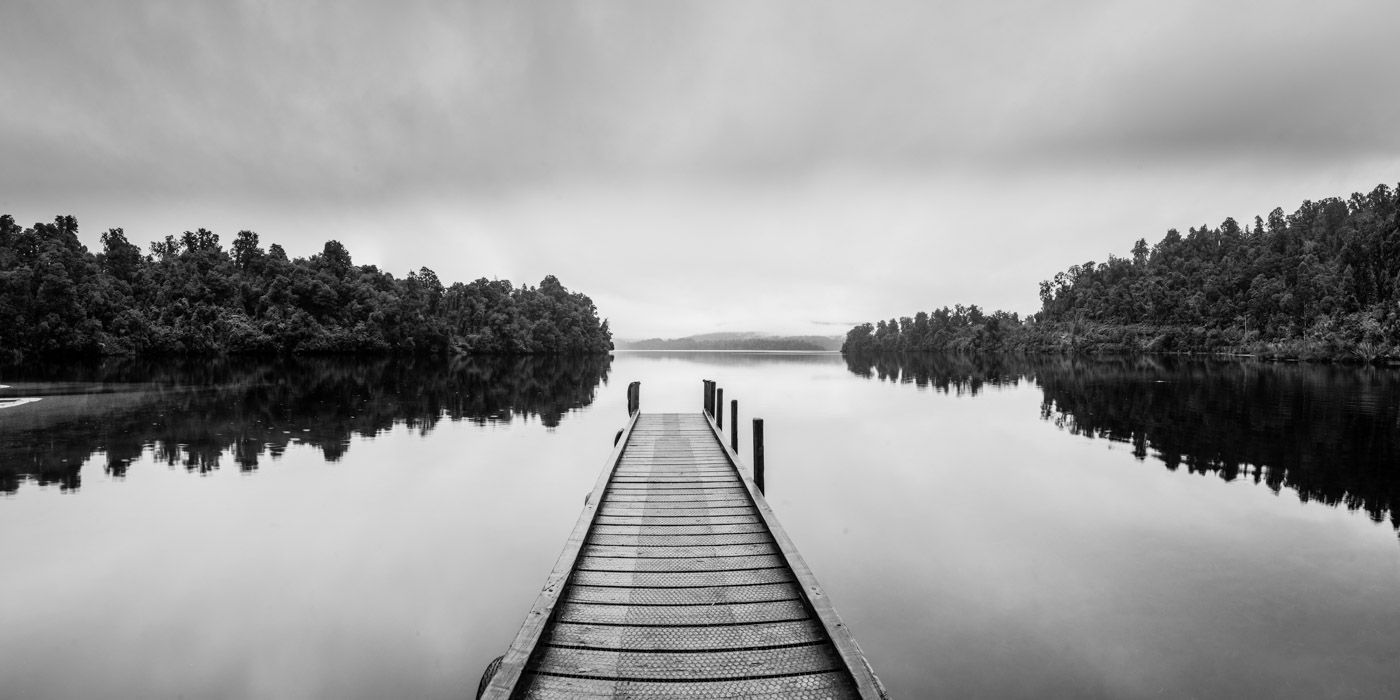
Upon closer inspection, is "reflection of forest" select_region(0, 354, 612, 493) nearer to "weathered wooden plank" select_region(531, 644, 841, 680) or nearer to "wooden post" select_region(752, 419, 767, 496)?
"wooden post" select_region(752, 419, 767, 496)

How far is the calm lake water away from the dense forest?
4452 centimetres

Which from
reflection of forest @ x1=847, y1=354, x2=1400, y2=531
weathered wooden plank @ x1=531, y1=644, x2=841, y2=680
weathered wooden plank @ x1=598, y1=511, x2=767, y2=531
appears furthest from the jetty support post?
reflection of forest @ x1=847, y1=354, x2=1400, y2=531

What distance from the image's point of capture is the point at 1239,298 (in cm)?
8525

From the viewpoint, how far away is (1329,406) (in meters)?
24.6

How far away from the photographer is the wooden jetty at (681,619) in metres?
4.55

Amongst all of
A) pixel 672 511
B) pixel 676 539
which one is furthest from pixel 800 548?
pixel 676 539

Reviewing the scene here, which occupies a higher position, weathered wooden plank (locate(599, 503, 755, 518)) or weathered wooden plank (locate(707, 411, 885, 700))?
weathered wooden plank (locate(707, 411, 885, 700))

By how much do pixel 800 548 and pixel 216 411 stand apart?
76.7 feet

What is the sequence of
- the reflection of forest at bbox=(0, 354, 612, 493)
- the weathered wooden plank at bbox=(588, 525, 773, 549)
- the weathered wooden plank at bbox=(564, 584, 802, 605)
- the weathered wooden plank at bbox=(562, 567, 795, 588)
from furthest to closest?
the reflection of forest at bbox=(0, 354, 612, 493) < the weathered wooden plank at bbox=(588, 525, 773, 549) < the weathered wooden plank at bbox=(562, 567, 795, 588) < the weathered wooden plank at bbox=(564, 584, 802, 605)

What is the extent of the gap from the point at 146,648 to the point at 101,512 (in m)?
6.21

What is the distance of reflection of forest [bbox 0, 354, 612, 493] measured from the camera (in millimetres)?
15219

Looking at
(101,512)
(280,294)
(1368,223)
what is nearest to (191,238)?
(280,294)

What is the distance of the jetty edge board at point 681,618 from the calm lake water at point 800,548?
1.33 m

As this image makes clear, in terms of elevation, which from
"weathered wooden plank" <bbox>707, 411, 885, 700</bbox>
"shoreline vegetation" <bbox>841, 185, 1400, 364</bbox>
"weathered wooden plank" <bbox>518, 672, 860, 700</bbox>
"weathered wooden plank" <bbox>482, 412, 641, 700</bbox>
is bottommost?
"weathered wooden plank" <bbox>518, 672, 860, 700</bbox>
